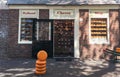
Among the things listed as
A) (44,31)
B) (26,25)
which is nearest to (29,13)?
(26,25)

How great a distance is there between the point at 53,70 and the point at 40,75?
1.21m

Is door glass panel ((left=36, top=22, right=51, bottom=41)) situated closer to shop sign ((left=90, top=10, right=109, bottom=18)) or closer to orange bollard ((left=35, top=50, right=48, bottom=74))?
shop sign ((left=90, top=10, right=109, bottom=18))

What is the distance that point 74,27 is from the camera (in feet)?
51.2

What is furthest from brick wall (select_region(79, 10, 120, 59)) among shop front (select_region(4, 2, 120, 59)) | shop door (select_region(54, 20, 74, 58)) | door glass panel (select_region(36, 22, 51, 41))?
Result: door glass panel (select_region(36, 22, 51, 41))

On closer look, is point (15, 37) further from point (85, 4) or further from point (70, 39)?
point (85, 4)

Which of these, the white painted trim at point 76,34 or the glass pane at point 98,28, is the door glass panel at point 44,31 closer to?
the white painted trim at point 76,34

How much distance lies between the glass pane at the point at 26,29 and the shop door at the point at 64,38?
1.66 meters

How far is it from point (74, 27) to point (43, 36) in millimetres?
2107

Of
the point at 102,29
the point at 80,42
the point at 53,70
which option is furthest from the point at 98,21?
the point at 53,70

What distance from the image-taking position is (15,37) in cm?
1544

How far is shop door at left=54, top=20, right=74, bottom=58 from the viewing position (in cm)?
1589

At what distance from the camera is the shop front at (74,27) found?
15.4 meters

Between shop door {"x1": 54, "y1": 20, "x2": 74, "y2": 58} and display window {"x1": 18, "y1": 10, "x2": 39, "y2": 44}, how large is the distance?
165cm

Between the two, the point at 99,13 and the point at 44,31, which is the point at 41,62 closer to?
the point at 44,31
